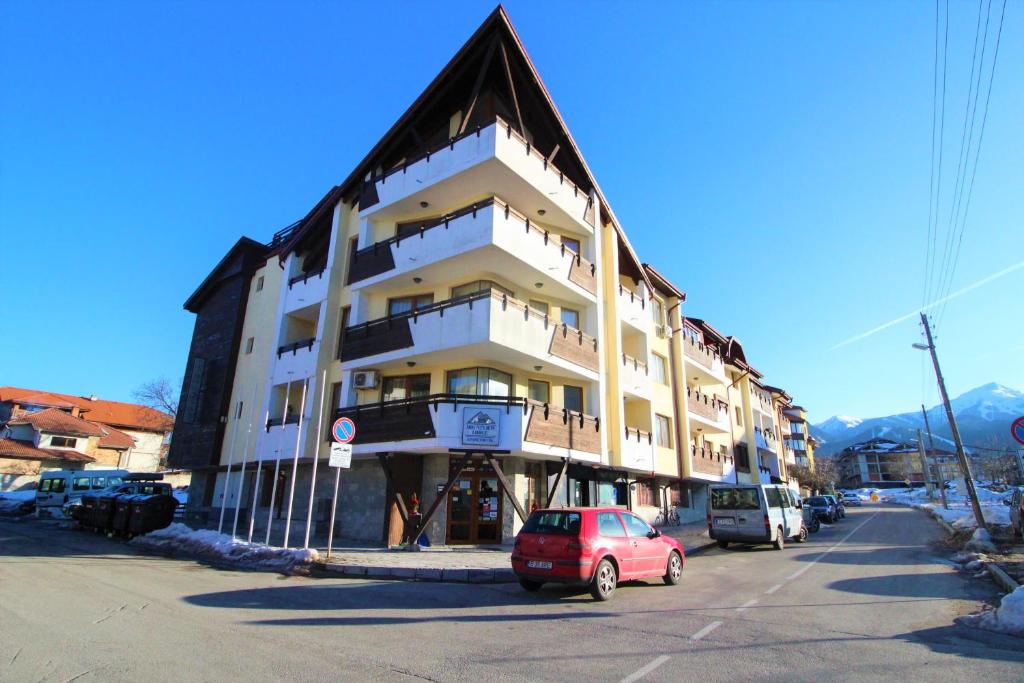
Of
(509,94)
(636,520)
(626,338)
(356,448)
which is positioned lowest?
(636,520)

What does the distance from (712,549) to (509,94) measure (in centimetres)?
1899

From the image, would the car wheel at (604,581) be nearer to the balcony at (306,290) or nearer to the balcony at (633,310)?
the balcony at (633,310)

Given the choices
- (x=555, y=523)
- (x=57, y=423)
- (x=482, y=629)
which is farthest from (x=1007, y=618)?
(x=57, y=423)

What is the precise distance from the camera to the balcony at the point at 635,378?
22.8m

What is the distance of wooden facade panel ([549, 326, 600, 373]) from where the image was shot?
18.7 m

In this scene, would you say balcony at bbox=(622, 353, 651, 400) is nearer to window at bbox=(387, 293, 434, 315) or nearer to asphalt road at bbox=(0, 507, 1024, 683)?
window at bbox=(387, 293, 434, 315)

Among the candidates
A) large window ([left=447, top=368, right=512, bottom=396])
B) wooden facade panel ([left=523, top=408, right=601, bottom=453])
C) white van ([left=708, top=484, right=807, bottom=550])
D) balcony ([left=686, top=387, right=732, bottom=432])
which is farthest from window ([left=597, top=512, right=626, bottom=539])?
balcony ([left=686, top=387, right=732, bottom=432])

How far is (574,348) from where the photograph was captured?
1952 centimetres

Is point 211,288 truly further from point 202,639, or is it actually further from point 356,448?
point 202,639

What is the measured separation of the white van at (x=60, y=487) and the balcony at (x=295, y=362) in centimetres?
1645

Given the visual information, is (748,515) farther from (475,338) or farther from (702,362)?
(702,362)

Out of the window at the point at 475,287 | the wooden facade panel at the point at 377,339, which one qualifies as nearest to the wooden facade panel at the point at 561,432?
the window at the point at 475,287

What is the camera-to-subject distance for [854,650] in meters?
6.39

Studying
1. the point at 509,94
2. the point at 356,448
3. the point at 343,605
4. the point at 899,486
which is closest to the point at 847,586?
the point at 343,605
